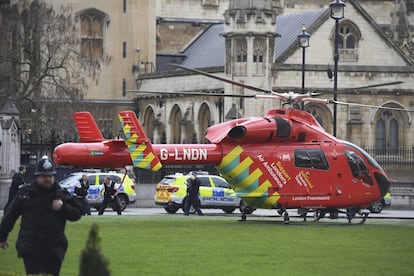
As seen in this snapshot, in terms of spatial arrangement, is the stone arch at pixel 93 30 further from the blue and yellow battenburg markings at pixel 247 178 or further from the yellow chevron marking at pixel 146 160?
the yellow chevron marking at pixel 146 160

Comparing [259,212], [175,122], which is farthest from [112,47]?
[259,212]

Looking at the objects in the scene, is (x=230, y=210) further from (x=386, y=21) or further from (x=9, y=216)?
(x=386, y=21)

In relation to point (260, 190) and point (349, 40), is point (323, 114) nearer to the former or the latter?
point (349, 40)

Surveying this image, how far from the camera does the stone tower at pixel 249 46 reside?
80.8 metres

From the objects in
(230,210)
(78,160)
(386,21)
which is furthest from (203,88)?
(78,160)

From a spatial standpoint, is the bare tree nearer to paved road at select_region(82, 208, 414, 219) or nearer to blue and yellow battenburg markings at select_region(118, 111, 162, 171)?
paved road at select_region(82, 208, 414, 219)

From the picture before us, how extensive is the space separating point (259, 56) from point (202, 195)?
2863 cm

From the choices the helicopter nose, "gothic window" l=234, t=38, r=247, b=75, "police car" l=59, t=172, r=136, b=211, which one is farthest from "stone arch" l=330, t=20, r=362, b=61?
the helicopter nose

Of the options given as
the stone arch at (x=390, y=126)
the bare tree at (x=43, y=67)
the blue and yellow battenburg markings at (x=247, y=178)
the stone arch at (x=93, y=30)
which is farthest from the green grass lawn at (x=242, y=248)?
the stone arch at (x=93, y=30)

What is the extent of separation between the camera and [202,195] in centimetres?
5350

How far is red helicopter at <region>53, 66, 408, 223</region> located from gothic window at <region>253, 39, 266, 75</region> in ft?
131

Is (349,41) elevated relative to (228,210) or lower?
elevated

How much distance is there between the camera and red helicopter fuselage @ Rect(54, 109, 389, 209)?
40094 mm

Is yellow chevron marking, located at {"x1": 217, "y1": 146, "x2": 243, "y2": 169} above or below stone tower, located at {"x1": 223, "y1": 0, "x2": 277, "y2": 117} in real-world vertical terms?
below
